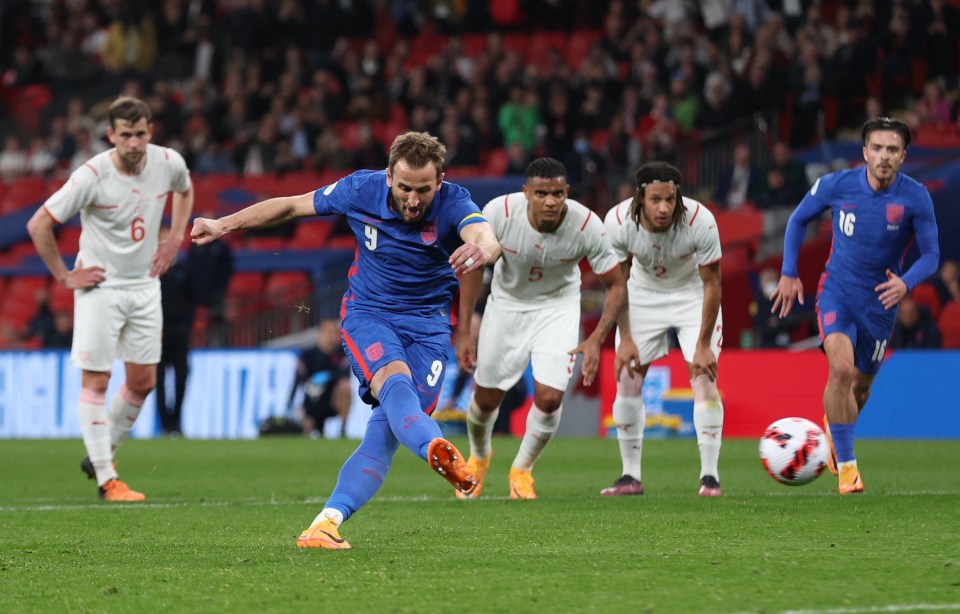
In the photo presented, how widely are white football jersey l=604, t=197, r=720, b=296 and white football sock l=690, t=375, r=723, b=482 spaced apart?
2.32 ft

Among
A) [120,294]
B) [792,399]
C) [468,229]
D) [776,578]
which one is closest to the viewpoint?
[776,578]

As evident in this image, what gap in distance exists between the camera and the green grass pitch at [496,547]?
16.9ft

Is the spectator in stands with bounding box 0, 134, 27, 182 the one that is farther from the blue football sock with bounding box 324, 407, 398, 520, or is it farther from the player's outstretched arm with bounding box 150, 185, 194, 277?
the blue football sock with bounding box 324, 407, 398, 520

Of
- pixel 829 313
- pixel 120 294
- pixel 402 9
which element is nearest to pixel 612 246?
pixel 829 313

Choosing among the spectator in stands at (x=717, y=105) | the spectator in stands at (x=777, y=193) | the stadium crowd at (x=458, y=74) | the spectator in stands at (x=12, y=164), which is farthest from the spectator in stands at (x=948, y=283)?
the spectator in stands at (x=12, y=164)

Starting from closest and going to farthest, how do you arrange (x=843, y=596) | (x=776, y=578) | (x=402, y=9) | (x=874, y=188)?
1. (x=843, y=596)
2. (x=776, y=578)
3. (x=874, y=188)
4. (x=402, y=9)

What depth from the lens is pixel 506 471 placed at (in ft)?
40.6

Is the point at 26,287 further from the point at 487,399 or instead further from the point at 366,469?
the point at 366,469

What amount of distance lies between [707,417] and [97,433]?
13.5ft

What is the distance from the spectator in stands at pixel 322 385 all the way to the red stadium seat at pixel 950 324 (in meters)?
7.01

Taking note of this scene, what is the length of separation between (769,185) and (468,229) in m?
13.8

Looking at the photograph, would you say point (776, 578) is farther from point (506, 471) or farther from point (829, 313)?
point (506, 471)

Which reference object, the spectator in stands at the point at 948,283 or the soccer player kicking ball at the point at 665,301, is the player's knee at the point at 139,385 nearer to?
the soccer player kicking ball at the point at 665,301

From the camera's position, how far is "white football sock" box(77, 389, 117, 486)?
10109mm
